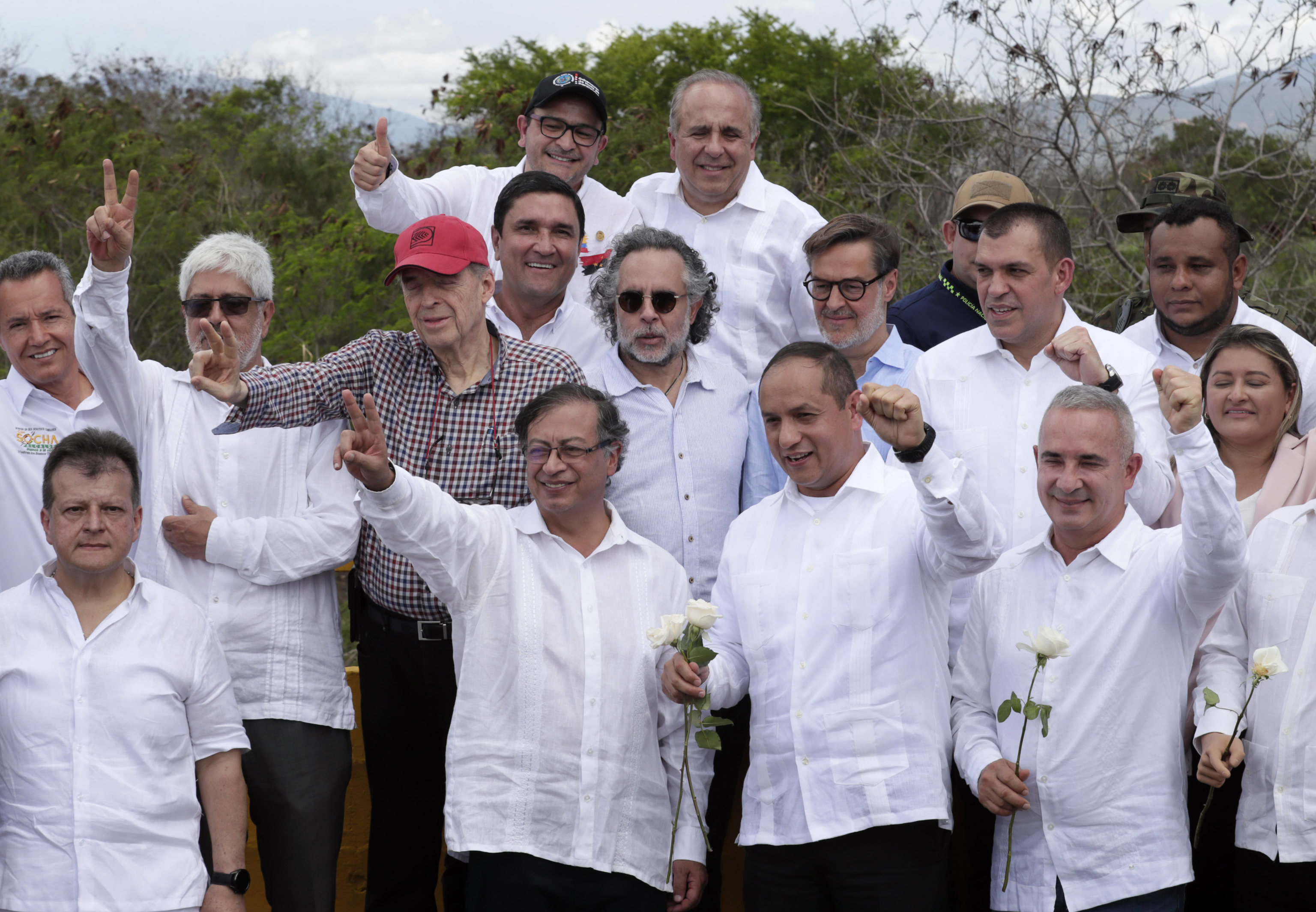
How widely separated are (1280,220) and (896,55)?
13.3ft

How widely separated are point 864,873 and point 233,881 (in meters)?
1.91

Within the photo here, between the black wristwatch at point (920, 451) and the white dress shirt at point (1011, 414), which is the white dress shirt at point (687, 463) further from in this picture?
the black wristwatch at point (920, 451)

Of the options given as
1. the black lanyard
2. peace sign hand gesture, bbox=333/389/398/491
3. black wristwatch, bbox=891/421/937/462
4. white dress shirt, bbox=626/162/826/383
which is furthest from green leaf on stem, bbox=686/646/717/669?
the black lanyard

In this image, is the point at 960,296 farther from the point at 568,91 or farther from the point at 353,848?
the point at 353,848

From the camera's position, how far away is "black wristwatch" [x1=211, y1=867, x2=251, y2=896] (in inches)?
155

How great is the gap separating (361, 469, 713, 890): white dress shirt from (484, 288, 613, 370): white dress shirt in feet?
3.82

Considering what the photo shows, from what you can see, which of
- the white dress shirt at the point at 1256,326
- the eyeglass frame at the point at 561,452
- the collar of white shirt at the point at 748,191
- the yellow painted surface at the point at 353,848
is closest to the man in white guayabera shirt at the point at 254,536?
the yellow painted surface at the point at 353,848

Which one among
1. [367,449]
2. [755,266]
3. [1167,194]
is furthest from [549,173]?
[1167,194]

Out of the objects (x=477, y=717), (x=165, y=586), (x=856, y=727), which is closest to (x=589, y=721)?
(x=477, y=717)

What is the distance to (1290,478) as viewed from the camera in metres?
4.07

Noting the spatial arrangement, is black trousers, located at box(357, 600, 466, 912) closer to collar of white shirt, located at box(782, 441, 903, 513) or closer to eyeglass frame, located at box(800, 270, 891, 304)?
collar of white shirt, located at box(782, 441, 903, 513)

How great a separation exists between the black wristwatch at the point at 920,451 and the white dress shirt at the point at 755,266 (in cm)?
179

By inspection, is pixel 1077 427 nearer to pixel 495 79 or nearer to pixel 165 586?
pixel 165 586

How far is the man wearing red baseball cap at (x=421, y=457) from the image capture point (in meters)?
4.34
